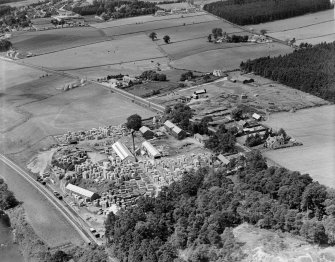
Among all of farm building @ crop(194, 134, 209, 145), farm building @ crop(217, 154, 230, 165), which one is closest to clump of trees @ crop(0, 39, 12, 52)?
farm building @ crop(194, 134, 209, 145)

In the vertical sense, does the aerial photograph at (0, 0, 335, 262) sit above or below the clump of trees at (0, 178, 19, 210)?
above

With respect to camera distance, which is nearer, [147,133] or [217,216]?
[217,216]

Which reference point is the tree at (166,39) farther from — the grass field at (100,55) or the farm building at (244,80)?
the farm building at (244,80)

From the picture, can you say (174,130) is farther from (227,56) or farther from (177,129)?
(227,56)

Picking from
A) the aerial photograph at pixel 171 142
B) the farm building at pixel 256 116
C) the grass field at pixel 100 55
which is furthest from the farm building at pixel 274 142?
the grass field at pixel 100 55

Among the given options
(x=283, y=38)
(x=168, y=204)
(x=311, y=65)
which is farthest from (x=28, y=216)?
(x=283, y=38)

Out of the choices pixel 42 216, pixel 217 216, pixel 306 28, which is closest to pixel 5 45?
pixel 306 28

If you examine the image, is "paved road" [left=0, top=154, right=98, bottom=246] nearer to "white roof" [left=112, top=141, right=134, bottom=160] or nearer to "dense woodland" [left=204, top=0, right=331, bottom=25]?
"white roof" [left=112, top=141, right=134, bottom=160]
